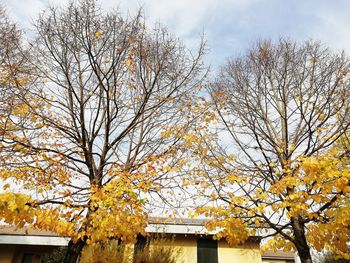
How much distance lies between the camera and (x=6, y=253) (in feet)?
52.2

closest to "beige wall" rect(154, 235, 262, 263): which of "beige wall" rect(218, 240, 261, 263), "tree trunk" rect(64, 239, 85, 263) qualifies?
"beige wall" rect(218, 240, 261, 263)

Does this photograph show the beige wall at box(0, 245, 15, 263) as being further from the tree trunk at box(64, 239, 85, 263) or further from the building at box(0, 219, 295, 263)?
the tree trunk at box(64, 239, 85, 263)

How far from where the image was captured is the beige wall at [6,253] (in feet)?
51.6

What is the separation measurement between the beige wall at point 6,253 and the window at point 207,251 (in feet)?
37.7

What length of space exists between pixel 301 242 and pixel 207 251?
7.96m

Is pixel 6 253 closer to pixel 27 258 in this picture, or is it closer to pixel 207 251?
pixel 27 258

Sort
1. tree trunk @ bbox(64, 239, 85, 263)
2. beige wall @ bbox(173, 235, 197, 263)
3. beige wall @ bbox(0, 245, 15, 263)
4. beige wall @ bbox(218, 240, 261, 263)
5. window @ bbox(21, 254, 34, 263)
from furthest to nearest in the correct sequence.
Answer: window @ bbox(21, 254, 34, 263) < beige wall @ bbox(0, 245, 15, 263) < beige wall @ bbox(173, 235, 197, 263) < beige wall @ bbox(218, 240, 261, 263) < tree trunk @ bbox(64, 239, 85, 263)

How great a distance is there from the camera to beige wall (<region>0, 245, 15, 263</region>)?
51.6ft

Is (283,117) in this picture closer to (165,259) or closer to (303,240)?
(303,240)

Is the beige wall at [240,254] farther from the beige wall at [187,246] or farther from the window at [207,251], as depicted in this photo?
the beige wall at [187,246]

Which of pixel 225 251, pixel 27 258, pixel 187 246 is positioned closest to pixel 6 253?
pixel 27 258

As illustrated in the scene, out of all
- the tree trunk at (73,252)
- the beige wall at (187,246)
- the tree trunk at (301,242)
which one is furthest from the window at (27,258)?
the tree trunk at (301,242)

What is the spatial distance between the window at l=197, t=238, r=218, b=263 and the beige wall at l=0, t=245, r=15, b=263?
37.7ft

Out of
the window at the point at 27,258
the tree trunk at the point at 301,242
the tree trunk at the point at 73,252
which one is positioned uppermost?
the tree trunk at the point at 301,242
